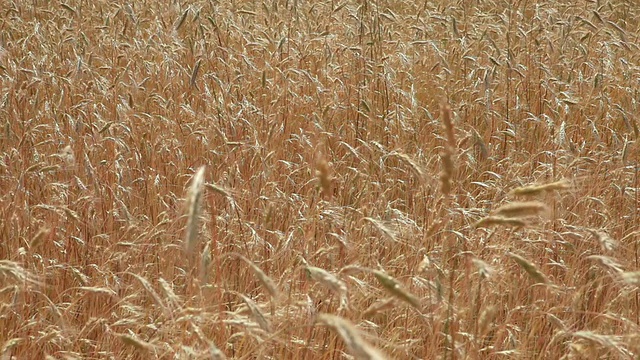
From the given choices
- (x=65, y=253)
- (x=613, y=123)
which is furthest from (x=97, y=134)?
(x=613, y=123)

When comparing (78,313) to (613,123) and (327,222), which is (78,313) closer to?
(327,222)

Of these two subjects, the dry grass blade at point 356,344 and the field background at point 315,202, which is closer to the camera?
the dry grass blade at point 356,344

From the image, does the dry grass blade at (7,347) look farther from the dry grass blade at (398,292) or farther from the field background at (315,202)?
the dry grass blade at (398,292)

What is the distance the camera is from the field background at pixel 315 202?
1942mm

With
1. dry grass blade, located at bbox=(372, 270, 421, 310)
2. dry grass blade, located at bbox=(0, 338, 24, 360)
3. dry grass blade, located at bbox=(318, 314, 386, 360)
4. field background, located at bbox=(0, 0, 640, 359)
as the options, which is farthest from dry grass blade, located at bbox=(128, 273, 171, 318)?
dry grass blade, located at bbox=(318, 314, 386, 360)

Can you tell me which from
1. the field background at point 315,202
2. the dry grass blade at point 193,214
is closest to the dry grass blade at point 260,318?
the field background at point 315,202

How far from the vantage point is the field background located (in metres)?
A: 1.94

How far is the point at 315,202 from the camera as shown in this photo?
2703 mm

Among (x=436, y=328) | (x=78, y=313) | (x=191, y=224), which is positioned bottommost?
(x=78, y=313)

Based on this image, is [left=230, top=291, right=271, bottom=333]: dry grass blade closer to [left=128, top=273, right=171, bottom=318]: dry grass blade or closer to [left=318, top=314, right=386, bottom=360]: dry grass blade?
[left=128, top=273, right=171, bottom=318]: dry grass blade

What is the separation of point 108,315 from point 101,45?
2810 mm

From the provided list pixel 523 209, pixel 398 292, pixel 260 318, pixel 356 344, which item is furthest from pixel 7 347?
pixel 523 209

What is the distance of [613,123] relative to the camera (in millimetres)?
4027

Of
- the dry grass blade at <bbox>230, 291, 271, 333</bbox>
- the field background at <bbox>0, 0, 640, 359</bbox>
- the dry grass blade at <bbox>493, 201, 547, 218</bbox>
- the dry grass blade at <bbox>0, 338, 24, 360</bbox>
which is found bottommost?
the field background at <bbox>0, 0, 640, 359</bbox>
